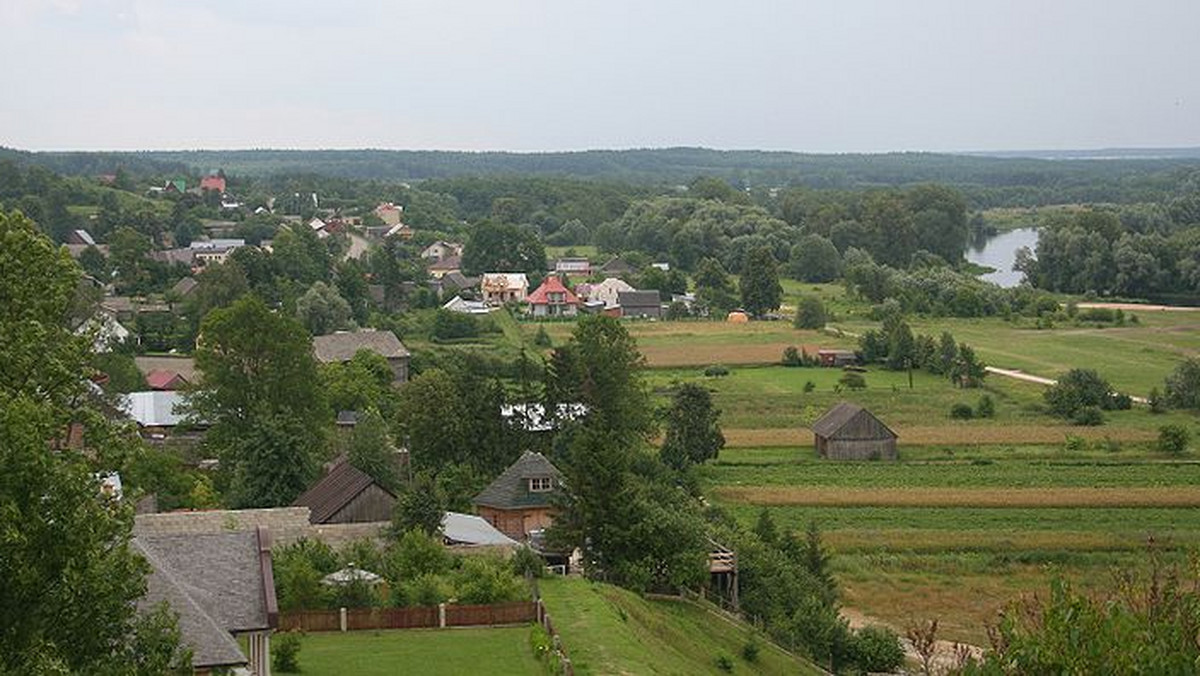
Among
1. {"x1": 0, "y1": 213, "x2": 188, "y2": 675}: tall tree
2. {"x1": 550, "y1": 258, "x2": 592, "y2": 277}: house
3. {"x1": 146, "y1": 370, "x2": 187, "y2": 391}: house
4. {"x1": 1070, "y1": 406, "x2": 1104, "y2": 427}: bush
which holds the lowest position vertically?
{"x1": 550, "y1": 258, "x2": 592, "y2": 277}: house

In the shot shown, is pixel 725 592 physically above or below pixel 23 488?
below

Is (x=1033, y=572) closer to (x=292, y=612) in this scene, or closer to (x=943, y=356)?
(x=292, y=612)

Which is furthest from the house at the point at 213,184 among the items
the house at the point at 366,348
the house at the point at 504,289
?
the house at the point at 366,348

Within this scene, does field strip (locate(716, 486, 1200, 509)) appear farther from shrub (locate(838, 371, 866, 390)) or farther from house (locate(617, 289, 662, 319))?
house (locate(617, 289, 662, 319))

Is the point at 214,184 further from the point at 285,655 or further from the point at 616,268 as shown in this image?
the point at 285,655

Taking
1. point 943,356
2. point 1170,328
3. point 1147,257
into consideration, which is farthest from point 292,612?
point 1147,257

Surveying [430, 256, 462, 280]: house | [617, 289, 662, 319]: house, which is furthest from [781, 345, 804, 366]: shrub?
[430, 256, 462, 280]: house

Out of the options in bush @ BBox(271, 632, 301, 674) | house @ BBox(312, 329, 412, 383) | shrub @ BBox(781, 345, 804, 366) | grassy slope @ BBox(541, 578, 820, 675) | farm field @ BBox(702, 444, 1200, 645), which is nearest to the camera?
bush @ BBox(271, 632, 301, 674)
